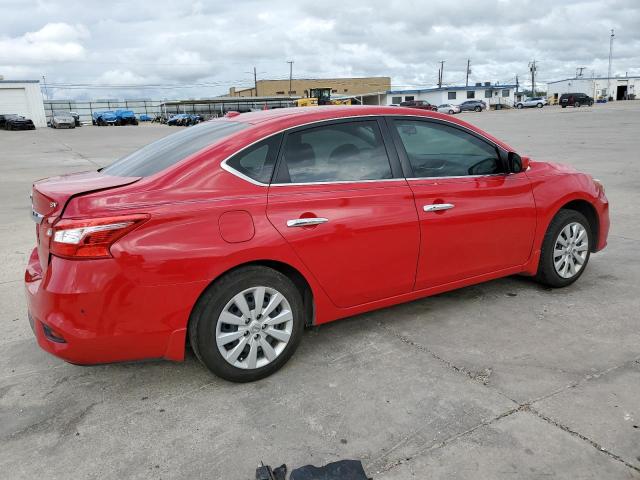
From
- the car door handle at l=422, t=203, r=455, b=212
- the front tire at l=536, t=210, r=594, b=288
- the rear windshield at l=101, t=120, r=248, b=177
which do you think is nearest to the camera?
the rear windshield at l=101, t=120, r=248, b=177

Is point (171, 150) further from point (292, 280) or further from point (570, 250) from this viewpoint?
point (570, 250)

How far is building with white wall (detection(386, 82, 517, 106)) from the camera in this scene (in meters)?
83.9

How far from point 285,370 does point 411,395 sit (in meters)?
0.81

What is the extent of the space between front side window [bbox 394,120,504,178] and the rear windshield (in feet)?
3.86

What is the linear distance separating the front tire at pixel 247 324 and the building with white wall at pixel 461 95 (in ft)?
274

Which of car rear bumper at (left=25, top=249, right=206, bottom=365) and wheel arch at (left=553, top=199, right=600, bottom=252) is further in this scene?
wheel arch at (left=553, top=199, right=600, bottom=252)

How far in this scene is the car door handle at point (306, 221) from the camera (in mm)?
3143

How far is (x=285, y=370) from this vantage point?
3354 millimetres

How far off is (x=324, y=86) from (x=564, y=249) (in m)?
107

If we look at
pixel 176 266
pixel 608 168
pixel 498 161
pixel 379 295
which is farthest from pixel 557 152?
pixel 176 266

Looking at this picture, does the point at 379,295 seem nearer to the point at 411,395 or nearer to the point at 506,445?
the point at 411,395

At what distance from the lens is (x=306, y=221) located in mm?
3186

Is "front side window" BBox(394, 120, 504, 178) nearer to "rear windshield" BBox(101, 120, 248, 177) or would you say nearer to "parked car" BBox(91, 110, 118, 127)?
"rear windshield" BBox(101, 120, 248, 177)

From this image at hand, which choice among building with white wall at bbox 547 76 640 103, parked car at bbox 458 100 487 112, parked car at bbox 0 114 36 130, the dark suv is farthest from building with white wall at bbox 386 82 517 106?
parked car at bbox 0 114 36 130
